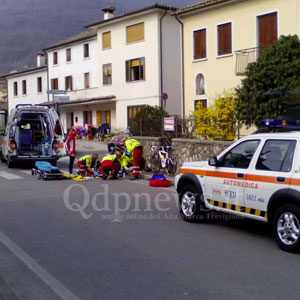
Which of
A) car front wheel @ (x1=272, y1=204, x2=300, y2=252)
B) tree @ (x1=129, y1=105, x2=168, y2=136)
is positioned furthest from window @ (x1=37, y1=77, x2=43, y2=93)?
car front wheel @ (x1=272, y1=204, x2=300, y2=252)

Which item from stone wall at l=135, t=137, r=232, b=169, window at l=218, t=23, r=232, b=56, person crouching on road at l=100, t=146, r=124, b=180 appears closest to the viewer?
stone wall at l=135, t=137, r=232, b=169

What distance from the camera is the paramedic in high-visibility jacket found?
Result: 51.2 feet

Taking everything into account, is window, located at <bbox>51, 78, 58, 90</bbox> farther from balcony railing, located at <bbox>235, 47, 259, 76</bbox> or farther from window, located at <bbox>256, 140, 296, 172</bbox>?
window, located at <bbox>256, 140, 296, 172</bbox>

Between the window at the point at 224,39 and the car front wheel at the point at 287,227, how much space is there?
2010 centimetres

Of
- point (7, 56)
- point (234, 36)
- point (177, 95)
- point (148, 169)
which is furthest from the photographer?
point (7, 56)

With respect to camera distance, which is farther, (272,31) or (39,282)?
(272,31)

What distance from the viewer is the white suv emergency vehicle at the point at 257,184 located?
6918mm

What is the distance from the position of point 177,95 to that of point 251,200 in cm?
2544

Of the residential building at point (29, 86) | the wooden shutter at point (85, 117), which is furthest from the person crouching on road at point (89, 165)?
the residential building at point (29, 86)

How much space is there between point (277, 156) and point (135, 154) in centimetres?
860

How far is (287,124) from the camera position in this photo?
8172mm

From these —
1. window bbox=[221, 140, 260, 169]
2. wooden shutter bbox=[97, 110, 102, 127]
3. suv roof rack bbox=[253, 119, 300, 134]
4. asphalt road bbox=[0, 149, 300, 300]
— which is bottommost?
asphalt road bbox=[0, 149, 300, 300]

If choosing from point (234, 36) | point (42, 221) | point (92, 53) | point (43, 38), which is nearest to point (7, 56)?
point (43, 38)

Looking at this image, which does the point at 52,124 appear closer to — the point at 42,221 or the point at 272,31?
the point at 42,221
